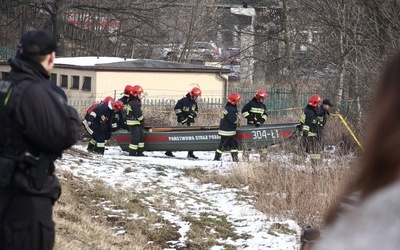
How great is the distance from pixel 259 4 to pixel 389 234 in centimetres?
3147

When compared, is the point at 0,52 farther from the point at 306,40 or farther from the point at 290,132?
the point at 290,132

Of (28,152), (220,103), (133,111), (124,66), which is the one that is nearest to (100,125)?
(133,111)

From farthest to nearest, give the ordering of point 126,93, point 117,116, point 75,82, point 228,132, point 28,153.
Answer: point 75,82
point 117,116
point 126,93
point 228,132
point 28,153

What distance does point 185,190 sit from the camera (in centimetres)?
1427

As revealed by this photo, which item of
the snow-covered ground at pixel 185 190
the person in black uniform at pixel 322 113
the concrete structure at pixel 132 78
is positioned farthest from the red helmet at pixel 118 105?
the concrete structure at pixel 132 78

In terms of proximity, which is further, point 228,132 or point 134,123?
point 134,123

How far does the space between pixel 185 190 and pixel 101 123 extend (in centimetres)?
608

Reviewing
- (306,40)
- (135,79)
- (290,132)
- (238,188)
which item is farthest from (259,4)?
(238,188)

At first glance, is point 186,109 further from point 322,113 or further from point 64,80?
point 64,80

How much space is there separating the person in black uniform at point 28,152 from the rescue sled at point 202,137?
14.5 m

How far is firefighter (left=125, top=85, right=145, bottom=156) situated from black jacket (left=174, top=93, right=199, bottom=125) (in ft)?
7.77

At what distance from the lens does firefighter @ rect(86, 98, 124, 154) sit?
19609 mm

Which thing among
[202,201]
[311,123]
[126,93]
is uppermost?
[126,93]

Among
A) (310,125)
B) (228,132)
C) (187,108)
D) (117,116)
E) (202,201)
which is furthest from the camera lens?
(187,108)
